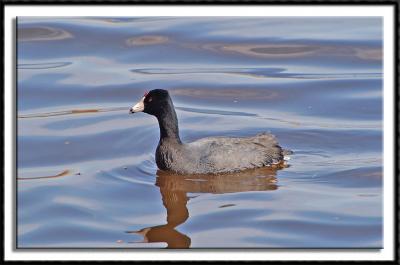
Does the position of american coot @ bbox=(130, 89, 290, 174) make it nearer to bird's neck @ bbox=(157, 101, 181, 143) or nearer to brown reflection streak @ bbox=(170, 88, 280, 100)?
bird's neck @ bbox=(157, 101, 181, 143)

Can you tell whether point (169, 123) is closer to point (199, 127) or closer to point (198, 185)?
point (198, 185)

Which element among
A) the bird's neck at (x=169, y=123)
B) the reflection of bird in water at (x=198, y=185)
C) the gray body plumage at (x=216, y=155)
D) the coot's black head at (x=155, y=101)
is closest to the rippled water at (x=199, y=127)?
the reflection of bird in water at (x=198, y=185)

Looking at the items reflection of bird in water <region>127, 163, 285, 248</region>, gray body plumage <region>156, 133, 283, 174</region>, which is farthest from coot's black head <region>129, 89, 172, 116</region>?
reflection of bird in water <region>127, 163, 285, 248</region>

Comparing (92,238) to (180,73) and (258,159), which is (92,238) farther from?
(180,73)

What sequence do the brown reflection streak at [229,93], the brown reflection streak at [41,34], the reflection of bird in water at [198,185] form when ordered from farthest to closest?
the brown reflection streak at [41,34] → the brown reflection streak at [229,93] → the reflection of bird in water at [198,185]

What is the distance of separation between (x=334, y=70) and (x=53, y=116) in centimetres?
462

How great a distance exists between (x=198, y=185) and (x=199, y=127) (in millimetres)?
2008

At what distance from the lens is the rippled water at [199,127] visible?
9664 millimetres

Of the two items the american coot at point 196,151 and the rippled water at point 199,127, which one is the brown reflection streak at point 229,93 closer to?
the rippled water at point 199,127

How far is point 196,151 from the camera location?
11.1 metres

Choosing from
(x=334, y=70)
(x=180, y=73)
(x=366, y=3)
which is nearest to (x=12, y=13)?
(x=366, y=3)

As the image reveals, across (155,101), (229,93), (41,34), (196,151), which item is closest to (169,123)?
(155,101)

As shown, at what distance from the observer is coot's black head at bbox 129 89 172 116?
11016 mm

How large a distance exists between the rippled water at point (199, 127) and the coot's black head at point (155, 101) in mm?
759
